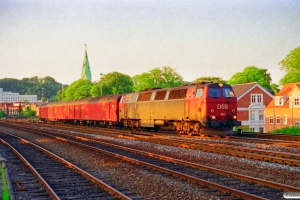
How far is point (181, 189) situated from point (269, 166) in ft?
15.4

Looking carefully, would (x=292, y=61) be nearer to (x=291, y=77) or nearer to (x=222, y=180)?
(x=291, y=77)

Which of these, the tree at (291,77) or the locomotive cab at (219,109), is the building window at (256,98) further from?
the locomotive cab at (219,109)

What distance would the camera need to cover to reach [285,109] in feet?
215

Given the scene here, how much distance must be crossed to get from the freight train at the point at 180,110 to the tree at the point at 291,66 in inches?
2043

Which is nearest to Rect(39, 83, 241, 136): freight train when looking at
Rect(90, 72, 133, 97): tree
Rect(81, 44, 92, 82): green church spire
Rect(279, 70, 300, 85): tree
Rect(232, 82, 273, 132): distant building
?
Rect(232, 82, 273, 132): distant building

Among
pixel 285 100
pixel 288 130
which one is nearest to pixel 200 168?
pixel 288 130

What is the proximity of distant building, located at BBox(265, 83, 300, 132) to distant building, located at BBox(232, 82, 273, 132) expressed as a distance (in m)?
2.91

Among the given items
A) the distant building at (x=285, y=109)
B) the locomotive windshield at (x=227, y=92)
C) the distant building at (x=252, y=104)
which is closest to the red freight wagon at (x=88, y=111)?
the locomotive windshield at (x=227, y=92)

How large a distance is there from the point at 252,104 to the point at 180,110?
46.7m

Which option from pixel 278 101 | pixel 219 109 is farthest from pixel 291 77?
pixel 219 109

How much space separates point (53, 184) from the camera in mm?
11758

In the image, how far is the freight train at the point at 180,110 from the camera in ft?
84.2

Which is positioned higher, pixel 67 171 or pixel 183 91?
pixel 183 91

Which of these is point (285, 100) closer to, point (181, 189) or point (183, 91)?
point (183, 91)
